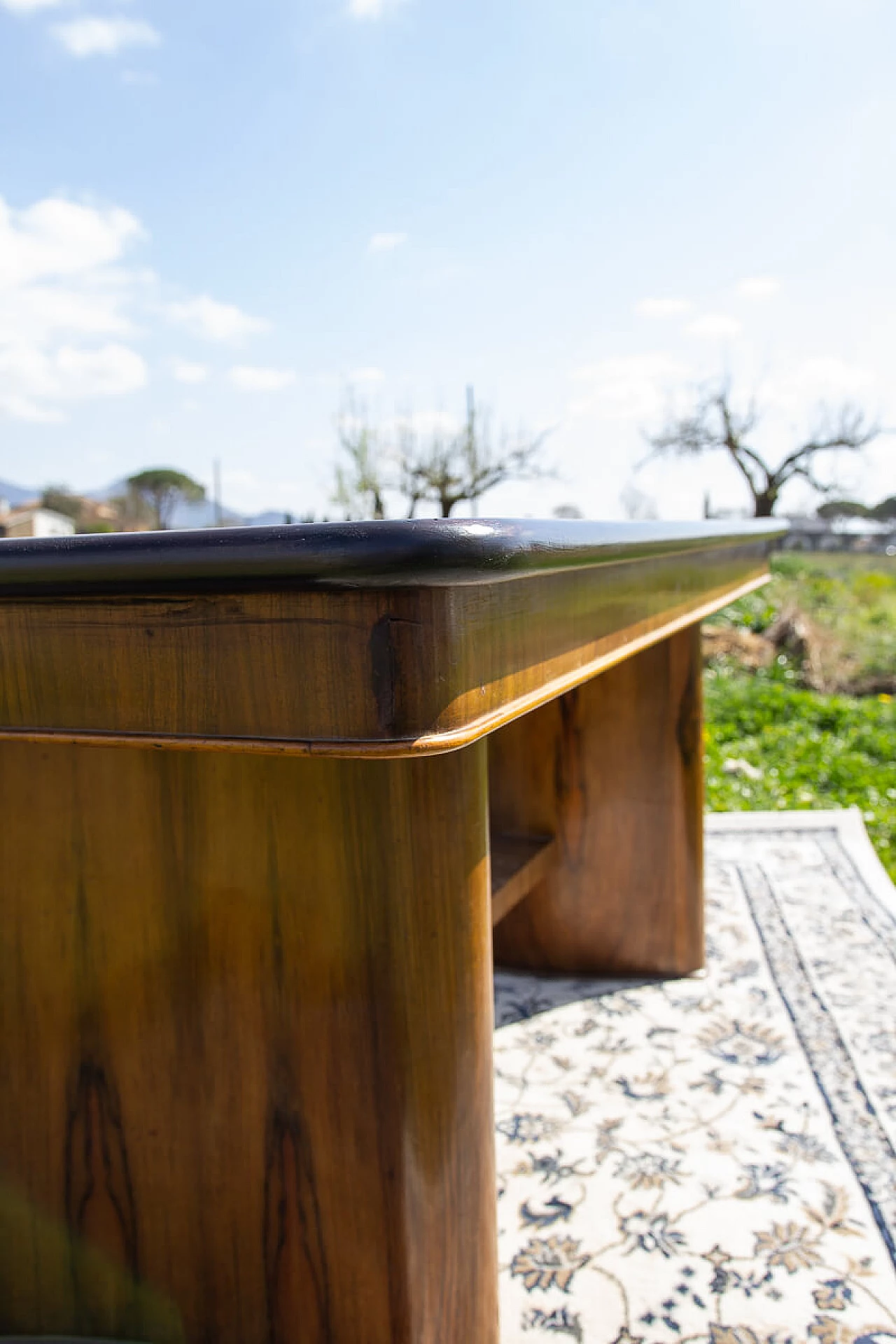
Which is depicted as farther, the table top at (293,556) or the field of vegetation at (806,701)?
the field of vegetation at (806,701)

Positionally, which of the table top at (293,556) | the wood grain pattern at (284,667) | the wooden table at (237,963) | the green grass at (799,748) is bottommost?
the green grass at (799,748)

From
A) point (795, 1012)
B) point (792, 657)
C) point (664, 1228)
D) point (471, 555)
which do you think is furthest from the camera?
point (792, 657)

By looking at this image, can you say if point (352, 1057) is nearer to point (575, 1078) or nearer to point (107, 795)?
point (107, 795)

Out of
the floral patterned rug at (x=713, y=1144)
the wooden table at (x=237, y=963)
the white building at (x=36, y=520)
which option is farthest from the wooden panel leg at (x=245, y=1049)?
the white building at (x=36, y=520)

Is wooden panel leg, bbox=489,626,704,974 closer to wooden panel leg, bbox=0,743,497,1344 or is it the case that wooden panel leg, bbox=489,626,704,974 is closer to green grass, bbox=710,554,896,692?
wooden panel leg, bbox=0,743,497,1344

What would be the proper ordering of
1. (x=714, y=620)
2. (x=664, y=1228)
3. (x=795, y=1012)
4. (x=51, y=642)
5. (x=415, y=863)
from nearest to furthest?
(x=51, y=642) < (x=415, y=863) < (x=664, y=1228) < (x=795, y=1012) < (x=714, y=620)

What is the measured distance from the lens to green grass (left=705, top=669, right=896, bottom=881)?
174 inches

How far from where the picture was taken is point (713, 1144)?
173 centimetres

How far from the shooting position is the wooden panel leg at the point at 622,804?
2.34 metres

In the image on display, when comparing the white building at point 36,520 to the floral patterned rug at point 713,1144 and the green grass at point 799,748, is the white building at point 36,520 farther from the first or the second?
the floral patterned rug at point 713,1144

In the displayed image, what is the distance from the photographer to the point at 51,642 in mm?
750

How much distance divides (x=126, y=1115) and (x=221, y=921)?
25cm

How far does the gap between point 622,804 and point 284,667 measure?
1809 millimetres

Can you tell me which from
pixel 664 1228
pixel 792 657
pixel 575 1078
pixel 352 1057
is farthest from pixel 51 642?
pixel 792 657
